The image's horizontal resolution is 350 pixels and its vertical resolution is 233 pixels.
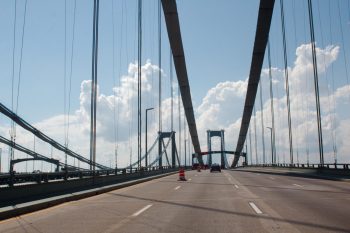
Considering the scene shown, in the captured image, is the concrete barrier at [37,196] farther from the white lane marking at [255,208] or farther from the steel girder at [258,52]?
the steel girder at [258,52]

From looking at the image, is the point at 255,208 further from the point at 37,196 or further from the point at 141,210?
A: the point at 37,196

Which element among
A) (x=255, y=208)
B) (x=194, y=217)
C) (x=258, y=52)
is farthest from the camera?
(x=258, y=52)

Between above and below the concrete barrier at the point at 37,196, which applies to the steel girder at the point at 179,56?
above

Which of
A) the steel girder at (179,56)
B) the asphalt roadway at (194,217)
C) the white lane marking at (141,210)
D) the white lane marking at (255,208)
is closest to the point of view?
the asphalt roadway at (194,217)

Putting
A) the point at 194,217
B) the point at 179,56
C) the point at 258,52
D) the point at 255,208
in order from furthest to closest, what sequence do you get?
the point at 179,56 < the point at 258,52 < the point at 255,208 < the point at 194,217

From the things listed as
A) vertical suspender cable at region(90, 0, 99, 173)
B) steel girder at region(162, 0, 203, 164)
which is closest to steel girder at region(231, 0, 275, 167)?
steel girder at region(162, 0, 203, 164)

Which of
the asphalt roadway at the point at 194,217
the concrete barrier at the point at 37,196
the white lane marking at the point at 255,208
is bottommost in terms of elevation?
the asphalt roadway at the point at 194,217

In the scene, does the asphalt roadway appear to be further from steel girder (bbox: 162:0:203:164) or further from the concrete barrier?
steel girder (bbox: 162:0:203:164)

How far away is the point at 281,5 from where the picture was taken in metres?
58.7

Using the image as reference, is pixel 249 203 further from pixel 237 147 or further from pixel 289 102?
pixel 237 147

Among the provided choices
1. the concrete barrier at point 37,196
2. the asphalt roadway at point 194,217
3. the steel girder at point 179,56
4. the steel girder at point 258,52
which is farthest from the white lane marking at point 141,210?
the steel girder at point 258,52

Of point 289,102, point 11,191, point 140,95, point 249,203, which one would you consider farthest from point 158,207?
point 289,102

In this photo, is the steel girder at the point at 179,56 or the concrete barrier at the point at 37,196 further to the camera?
the steel girder at the point at 179,56

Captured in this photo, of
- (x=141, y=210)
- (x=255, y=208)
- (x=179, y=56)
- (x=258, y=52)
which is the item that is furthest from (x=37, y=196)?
(x=179, y=56)
